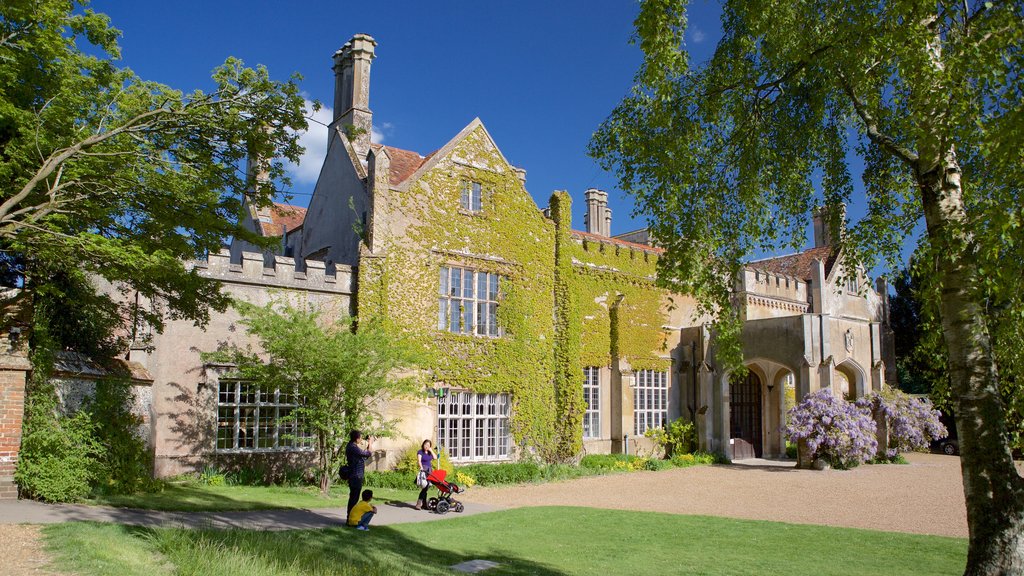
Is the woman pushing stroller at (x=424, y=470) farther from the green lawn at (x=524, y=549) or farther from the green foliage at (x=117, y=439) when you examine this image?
the green foliage at (x=117, y=439)

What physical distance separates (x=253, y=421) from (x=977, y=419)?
14928 millimetres

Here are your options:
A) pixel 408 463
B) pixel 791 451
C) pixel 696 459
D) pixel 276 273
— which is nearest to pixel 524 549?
pixel 408 463

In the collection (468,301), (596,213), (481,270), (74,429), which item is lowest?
(74,429)

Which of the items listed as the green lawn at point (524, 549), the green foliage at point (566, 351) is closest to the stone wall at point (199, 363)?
the green lawn at point (524, 549)

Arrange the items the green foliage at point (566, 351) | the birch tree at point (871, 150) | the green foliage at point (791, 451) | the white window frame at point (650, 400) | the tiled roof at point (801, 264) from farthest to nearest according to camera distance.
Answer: the tiled roof at point (801, 264) → the green foliage at point (791, 451) → the white window frame at point (650, 400) → the green foliage at point (566, 351) → the birch tree at point (871, 150)

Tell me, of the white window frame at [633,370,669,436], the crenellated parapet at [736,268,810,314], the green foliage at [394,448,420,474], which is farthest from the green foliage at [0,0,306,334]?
the crenellated parapet at [736,268,810,314]

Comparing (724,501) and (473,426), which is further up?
(473,426)

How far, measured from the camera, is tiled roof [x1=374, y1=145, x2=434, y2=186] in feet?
68.1

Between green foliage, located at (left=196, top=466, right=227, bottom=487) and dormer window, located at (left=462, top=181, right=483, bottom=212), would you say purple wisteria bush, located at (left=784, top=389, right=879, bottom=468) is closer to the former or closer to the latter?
dormer window, located at (left=462, top=181, right=483, bottom=212)

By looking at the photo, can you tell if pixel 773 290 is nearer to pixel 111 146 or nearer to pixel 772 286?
pixel 772 286

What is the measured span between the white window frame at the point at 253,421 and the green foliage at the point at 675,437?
12214 mm

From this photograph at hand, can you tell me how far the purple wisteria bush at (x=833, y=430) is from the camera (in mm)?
21906

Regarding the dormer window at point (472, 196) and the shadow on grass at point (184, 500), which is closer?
the shadow on grass at point (184, 500)

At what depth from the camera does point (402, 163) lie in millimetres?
22125
